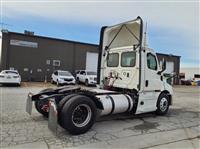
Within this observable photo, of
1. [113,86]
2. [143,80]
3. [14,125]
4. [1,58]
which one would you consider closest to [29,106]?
[14,125]

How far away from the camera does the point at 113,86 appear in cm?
820

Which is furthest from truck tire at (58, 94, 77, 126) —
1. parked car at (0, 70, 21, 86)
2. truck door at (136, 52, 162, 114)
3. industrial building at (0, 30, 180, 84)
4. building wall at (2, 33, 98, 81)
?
building wall at (2, 33, 98, 81)

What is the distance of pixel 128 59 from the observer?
25.6 ft

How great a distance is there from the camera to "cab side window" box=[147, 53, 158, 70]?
25.1 feet

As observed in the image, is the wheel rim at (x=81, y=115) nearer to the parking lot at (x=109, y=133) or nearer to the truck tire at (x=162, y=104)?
the parking lot at (x=109, y=133)

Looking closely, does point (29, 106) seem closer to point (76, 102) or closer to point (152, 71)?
point (76, 102)

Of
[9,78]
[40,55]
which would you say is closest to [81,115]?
[9,78]

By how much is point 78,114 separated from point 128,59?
3.17 m

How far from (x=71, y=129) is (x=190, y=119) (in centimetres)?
472

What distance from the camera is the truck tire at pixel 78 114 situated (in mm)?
5211

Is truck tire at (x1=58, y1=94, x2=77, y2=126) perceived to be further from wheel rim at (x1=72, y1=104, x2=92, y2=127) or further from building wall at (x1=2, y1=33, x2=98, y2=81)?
building wall at (x1=2, y1=33, x2=98, y2=81)

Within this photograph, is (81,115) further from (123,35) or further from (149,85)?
(123,35)

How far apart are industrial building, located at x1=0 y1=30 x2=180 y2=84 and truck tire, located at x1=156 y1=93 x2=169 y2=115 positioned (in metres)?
16.8

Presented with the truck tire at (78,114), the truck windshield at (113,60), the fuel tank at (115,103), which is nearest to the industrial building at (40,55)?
the truck windshield at (113,60)
